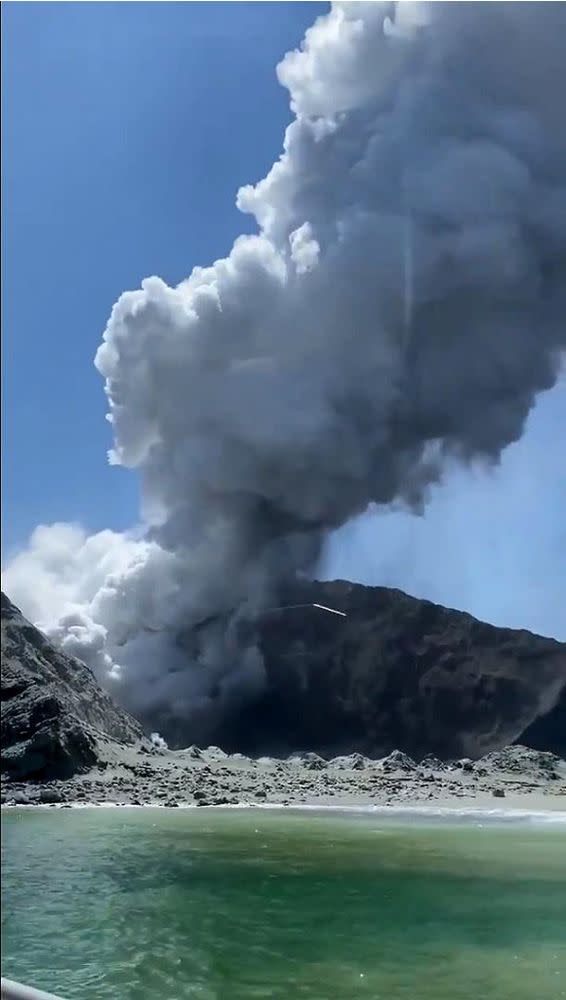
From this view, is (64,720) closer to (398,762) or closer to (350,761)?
(350,761)

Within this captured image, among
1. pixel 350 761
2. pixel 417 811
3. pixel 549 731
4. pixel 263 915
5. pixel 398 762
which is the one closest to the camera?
pixel 263 915

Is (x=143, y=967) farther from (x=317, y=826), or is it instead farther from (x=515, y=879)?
(x=317, y=826)

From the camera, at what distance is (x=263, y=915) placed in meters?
10.9

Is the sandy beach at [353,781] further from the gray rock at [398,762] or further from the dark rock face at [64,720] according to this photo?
the dark rock face at [64,720]

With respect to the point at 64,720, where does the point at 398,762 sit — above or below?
below

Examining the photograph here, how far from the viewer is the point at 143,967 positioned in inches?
292

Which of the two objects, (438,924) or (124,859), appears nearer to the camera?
(438,924)

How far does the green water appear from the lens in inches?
266

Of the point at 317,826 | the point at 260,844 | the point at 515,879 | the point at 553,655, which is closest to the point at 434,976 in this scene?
the point at 515,879

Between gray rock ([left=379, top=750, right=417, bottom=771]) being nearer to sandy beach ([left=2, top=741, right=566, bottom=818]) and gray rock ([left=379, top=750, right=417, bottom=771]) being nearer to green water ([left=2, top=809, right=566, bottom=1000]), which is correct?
sandy beach ([left=2, top=741, right=566, bottom=818])

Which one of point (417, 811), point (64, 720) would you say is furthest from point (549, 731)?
point (64, 720)

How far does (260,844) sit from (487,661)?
7898 millimetres

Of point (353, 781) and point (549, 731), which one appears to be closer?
point (549, 731)

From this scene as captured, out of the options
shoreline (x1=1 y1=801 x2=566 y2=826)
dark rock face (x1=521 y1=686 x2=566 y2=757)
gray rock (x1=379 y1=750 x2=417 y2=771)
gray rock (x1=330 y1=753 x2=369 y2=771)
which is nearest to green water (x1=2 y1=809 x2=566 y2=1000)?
shoreline (x1=1 y1=801 x2=566 y2=826)
